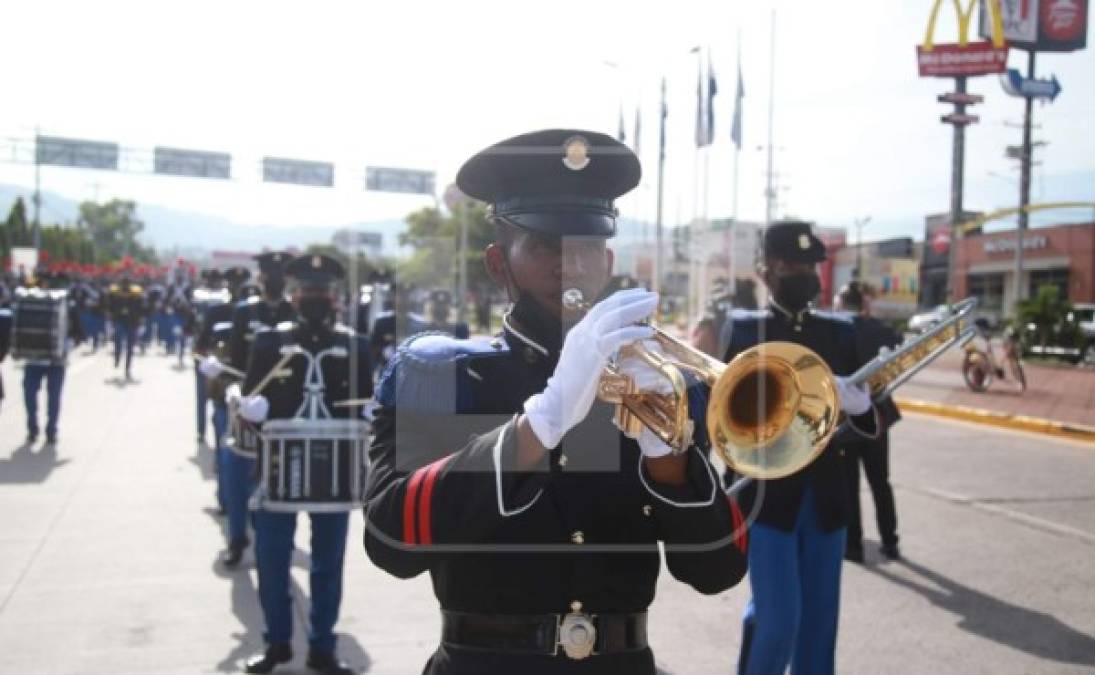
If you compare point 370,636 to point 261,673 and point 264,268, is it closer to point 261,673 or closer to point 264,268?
point 261,673

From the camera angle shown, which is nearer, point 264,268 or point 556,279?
point 556,279

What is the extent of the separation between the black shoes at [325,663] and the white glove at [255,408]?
4.23 feet

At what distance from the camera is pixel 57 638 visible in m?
5.30

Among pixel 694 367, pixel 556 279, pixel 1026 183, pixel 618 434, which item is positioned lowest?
pixel 618 434

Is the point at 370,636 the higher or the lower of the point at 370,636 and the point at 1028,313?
the lower

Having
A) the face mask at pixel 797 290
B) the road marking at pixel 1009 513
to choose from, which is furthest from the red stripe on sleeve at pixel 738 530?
the road marking at pixel 1009 513

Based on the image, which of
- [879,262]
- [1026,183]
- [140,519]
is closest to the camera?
[140,519]

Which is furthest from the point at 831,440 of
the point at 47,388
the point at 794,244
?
the point at 47,388

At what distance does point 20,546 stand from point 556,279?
662 centimetres

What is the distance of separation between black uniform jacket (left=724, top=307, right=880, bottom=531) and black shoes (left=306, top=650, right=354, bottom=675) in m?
2.31

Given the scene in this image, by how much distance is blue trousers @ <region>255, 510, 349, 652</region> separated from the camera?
4965mm

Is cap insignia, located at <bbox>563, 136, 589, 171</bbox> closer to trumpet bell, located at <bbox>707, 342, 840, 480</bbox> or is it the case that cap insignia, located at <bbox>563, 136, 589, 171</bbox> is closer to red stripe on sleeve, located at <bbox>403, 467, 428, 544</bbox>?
trumpet bell, located at <bbox>707, 342, 840, 480</bbox>

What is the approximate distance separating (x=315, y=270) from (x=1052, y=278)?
53.1 m

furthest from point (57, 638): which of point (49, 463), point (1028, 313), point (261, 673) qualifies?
point (1028, 313)
